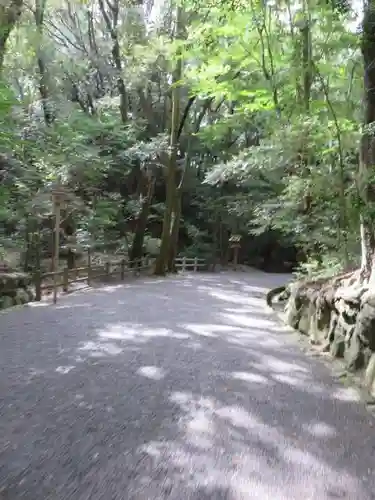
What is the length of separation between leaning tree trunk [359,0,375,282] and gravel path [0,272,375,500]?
1.66m

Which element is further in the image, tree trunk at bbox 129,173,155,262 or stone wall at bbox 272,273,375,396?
tree trunk at bbox 129,173,155,262

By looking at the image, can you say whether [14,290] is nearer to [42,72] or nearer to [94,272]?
[94,272]

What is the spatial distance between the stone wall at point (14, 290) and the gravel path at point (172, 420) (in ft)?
10.1

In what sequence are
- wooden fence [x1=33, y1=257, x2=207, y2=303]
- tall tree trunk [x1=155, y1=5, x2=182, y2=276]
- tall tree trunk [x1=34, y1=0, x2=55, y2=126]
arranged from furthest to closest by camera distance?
tall tree trunk [x1=155, y1=5, x2=182, y2=276] → tall tree trunk [x1=34, y1=0, x2=55, y2=126] → wooden fence [x1=33, y1=257, x2=207, y2=303]

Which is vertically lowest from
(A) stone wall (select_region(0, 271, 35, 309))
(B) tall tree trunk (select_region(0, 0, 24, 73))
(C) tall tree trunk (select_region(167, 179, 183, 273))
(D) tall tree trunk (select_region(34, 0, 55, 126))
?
(A) stone wall (select_region(0, 271, 35, 309))

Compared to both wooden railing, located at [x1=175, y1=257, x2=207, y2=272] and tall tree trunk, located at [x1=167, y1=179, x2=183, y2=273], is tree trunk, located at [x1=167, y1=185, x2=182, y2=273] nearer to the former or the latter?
tall tree trunk, located at [x1=167, y1=179, x2=183, y2=273]

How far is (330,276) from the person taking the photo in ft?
27.8

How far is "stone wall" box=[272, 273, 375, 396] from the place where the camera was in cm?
509

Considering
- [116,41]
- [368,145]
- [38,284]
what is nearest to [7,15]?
[38,284]

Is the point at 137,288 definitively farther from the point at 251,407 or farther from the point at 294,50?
the point at 251,407

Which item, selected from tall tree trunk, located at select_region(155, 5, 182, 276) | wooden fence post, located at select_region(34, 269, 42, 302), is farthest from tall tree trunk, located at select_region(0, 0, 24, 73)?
tall tree trunk, located at select_region(155, 5, 182, 276)

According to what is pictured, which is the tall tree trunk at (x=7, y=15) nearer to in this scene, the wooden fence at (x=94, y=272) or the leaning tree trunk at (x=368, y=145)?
the wooden fence at (x=94, y=272)

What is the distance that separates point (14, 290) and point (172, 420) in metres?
7.61

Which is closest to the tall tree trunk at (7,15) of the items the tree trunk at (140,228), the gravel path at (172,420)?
the gravel path at (172,420)
